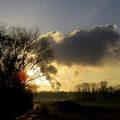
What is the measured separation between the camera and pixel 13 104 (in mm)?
39438

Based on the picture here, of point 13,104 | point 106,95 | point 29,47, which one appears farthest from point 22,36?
point 106,95

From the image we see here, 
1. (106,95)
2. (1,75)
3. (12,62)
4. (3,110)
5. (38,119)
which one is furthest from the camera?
(106,95)

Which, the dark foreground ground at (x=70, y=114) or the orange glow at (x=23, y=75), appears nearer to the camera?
the dark foreground ground at (x=70, y=114)

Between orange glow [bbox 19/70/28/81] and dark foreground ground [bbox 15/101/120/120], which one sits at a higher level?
orange glow [bbox 19/70/28/81]

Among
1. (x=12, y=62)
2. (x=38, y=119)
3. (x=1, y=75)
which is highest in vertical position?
(x=12, y=62)

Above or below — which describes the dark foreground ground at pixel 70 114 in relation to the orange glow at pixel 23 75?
below

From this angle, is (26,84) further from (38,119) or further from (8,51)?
(38,119)

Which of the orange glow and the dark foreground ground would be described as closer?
the dark foreground ground

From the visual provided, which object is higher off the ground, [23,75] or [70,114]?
[23,75]

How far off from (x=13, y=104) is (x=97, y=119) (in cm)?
877

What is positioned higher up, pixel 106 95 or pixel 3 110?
pixel 106 95

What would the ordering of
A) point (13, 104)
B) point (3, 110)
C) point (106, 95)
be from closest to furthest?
point (3, 110) < point (13, 104) < point (106, 95)

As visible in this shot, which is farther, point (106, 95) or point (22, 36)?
point (106, 95)

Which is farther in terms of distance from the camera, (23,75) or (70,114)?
(23,75)
